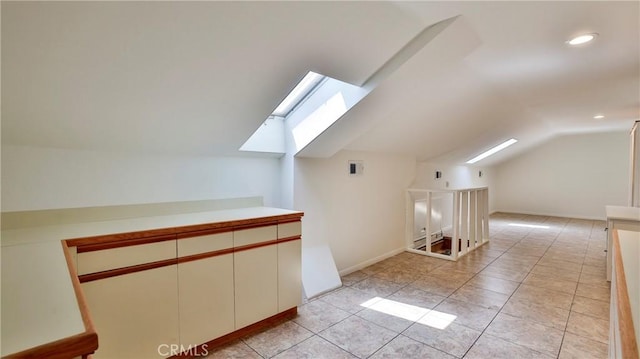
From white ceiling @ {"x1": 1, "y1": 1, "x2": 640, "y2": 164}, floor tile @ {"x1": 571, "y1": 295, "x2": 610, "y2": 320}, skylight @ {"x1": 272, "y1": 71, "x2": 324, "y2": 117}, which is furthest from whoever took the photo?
Result: skylight @ {"x1": 272, "y1": 71, "x2": 324, "y2": 117}

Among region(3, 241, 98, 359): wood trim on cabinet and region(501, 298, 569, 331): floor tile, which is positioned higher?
region(3, 241, 98, 359): wood trim on cabinet

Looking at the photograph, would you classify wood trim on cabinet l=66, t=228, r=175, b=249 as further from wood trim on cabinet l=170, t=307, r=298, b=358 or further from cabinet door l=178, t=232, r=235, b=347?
wood trim on cabinet l=170, t=307, r=298, b=358

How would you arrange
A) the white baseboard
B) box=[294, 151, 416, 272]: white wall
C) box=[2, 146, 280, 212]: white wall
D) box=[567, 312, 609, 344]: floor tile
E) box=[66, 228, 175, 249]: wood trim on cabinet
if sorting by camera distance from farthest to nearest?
the white baseboard → box=[294, 151, 416, 272]: white wall → box=[567, 312, 609, 344]: floor tile → box=[2, 146, 280, 212]: white wall → box=[66, 228, 175, 249]: wood trim on cabinet

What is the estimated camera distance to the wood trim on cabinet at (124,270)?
1555 millimetres

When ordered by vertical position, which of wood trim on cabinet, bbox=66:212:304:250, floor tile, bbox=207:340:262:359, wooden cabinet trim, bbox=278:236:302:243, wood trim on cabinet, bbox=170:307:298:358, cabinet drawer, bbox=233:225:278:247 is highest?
wood trim on cabinet, bbox=66:212:304:250

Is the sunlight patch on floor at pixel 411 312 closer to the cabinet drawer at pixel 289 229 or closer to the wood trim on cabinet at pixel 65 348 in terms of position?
the cabinet drawer at pixel 289 229

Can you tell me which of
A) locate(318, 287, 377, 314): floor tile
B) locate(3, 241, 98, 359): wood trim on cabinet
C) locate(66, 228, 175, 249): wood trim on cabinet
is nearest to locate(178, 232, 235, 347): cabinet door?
locate(66, 228, 175, 249): wood trim on cabinet

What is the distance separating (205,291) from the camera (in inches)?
78.4

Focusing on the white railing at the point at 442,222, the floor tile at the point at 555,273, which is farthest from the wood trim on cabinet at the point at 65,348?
the floor tile at the point at 555,273

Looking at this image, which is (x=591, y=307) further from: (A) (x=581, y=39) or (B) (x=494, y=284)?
(A) (x=581, y=39)

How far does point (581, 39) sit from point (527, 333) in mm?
2170

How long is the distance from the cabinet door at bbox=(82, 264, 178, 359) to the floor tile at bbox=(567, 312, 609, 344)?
2964 mm

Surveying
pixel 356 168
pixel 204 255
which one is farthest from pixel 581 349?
pixel 204 255

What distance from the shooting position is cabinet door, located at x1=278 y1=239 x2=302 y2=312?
244cm
